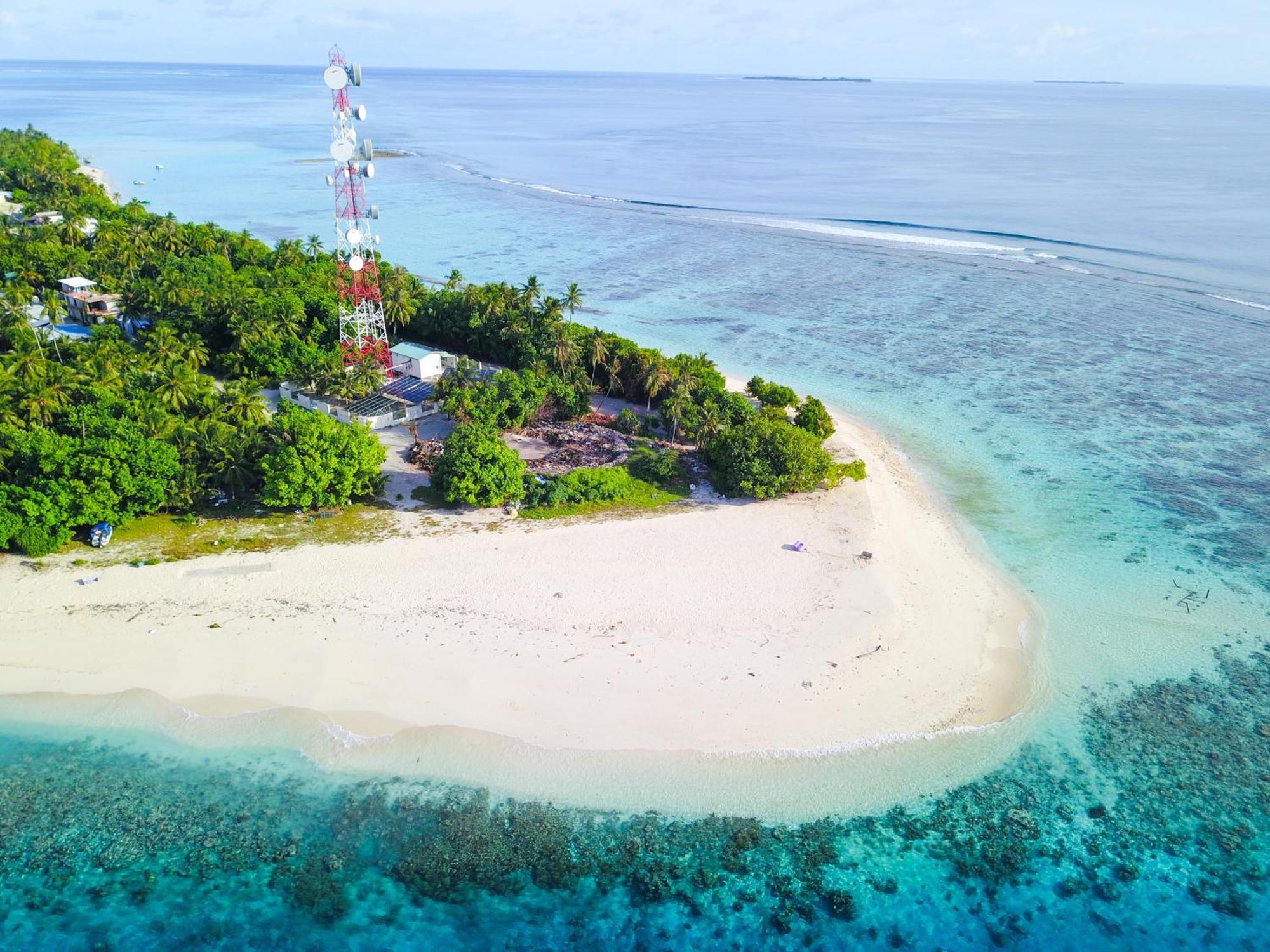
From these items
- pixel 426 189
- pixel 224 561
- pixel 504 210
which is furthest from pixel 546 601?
pixel 426 189

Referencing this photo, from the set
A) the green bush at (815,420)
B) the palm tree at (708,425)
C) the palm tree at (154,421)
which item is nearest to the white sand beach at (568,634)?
the palm tree at (708,425)

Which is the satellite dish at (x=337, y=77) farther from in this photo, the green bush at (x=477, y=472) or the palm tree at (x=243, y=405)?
the green bush at (x=477, y=472)

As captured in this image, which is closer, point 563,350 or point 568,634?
point 568,634

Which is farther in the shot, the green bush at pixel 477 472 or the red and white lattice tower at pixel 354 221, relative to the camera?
the red and white lattice tower at pixel 354 221

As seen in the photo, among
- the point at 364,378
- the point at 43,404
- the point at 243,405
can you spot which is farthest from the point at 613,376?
the point at 43,404

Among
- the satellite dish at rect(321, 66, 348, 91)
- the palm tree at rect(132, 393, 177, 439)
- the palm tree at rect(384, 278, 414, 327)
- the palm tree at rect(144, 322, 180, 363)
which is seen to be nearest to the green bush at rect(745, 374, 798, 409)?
the palm tree at rect(384, 278, 414, 327)

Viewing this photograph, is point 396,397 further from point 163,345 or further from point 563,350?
point 163,345
